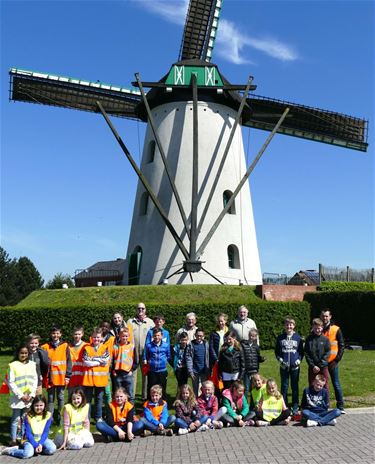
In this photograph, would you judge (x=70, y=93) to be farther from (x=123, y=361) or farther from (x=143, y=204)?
(x=123, y=361)

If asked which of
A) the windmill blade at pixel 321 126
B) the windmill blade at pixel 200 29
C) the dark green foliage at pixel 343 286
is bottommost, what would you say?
the dark green foliage at pixel 343 286

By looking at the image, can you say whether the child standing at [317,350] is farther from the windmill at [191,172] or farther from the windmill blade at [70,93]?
the windmill blade at [70,93]

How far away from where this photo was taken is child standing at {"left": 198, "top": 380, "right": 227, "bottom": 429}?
8.15m

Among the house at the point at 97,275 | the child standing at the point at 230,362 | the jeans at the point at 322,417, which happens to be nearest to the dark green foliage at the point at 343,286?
the child standing at the point at 230,362

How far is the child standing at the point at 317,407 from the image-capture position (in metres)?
8.18

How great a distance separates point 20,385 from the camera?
7.56 m

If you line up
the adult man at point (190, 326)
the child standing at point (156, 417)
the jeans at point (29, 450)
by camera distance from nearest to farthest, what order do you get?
the jeans at point (29, 450) < the child standing at point (156, 417) < the adult man at point (190, 326)

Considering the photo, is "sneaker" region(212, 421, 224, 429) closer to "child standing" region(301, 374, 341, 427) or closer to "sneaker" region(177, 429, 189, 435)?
"sneaker" region(177, 429, 189, 435)

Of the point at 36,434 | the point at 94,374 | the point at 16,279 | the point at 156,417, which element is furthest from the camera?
the point at 16,279

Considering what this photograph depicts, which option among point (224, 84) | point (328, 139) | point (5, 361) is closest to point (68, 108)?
point (224, 84)

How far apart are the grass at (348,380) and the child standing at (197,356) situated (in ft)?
3.95

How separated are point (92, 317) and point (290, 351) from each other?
29.9 ft

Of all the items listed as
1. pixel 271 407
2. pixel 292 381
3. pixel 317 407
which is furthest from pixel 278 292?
pixel 271 407

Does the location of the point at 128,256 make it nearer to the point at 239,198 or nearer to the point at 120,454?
the point at 239,198
